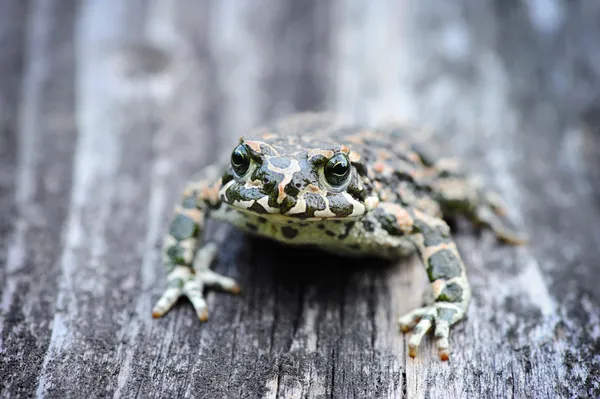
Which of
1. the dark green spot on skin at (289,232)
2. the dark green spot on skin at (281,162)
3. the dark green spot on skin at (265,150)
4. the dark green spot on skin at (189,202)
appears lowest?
the dark green spot on skin at (189,202)

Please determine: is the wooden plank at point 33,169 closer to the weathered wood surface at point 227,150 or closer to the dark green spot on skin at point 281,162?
the weathered wood surface at point 227,150

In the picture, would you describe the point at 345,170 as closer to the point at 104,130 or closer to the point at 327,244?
the point at 327,244

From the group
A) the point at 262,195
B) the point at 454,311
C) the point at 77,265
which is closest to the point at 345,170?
the point at 262,195

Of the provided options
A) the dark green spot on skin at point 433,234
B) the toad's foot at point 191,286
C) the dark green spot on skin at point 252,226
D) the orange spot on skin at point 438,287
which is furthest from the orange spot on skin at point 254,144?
the orange spot on skin at point 438,287

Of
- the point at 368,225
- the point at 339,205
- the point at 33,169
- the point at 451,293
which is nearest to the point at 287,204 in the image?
the point at 339,205

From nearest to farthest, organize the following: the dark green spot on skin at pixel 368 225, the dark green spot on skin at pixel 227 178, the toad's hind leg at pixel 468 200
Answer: the dark green spot on skin at pixel 227 178, the dark green spot on skin at pixel 368 225, the toad's hind leg at pixel 468 200

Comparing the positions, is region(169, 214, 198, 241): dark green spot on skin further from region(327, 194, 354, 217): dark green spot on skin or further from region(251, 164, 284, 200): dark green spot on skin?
region(327, 194, 354, 217): dark green spot on skin
